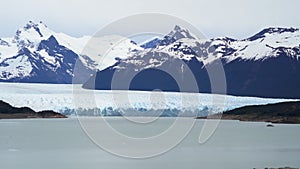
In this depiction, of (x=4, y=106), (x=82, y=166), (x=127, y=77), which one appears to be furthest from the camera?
(x=127, y=77)

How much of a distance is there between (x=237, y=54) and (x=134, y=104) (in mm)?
104173

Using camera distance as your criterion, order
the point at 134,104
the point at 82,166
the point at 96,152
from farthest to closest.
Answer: the point at 134,104 < the point at 96,152 < the point at 82,166

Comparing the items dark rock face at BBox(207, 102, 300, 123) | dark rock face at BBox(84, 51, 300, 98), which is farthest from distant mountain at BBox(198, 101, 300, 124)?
dark rock face at BBox(84, 51, 300, 98)

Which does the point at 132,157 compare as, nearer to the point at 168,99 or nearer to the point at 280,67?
the point at 168,99

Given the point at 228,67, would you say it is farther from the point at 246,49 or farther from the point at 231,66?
the point at 246,49

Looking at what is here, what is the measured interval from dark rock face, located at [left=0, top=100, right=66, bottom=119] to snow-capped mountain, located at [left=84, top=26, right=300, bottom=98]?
135ft

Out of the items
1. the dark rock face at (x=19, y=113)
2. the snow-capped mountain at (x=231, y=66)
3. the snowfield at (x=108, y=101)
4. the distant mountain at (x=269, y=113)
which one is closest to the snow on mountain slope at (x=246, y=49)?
the snow-capped mountain at (x=231, y=66)

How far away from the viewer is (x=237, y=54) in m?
193

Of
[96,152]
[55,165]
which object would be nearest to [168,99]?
[96,152]

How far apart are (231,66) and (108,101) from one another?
100434mm

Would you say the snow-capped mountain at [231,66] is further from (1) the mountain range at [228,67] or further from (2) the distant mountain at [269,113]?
(2) the distant mountain at [269,113]

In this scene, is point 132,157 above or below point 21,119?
above

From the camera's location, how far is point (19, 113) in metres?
117

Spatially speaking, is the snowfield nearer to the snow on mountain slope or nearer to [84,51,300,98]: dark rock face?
[84,51,300,98]: dark rock face
